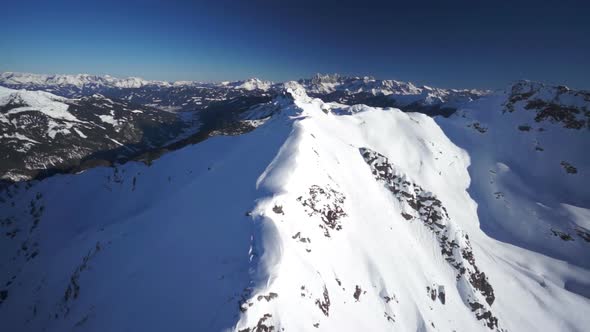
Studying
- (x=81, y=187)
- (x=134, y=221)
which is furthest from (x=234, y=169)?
(x=81, y=187)

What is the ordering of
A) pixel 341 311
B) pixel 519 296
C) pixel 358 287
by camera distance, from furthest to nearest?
pixel 519 296 → pixel 358 287 → pixel 341 311

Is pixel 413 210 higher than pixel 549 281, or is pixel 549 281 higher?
pixel 413 210

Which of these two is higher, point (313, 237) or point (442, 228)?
point (313, 237)

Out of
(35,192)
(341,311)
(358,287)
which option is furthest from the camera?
(35,192)

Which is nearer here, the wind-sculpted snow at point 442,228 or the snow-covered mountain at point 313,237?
the snow-covered mountain at point 313,237

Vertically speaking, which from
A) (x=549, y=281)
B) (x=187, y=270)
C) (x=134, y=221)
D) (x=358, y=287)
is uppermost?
(x=187, y=270)

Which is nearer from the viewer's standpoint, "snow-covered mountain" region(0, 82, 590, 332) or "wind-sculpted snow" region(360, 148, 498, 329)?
"snow-covered mountain" region(0, 82, 590, 332)

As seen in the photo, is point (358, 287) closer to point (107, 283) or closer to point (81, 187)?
point (107, 283)

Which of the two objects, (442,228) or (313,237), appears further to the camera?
(442,228)
